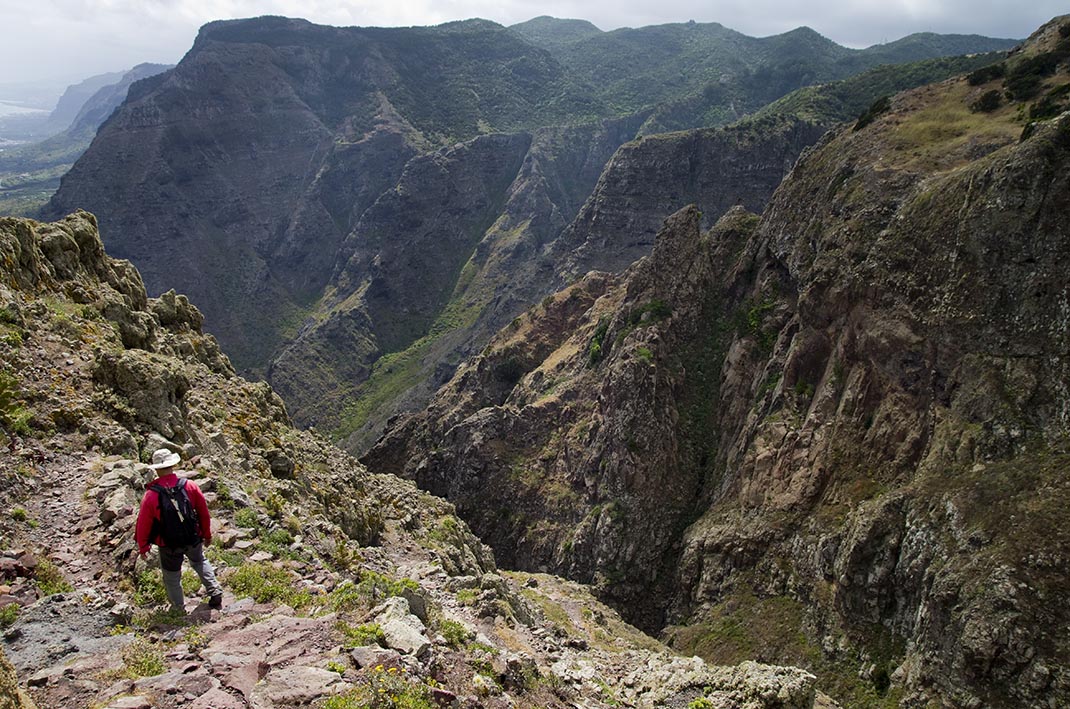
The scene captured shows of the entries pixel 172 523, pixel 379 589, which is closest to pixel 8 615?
pixel 172 523

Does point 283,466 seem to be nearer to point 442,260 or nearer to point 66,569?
point 66,569

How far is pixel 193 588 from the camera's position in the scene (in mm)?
11266

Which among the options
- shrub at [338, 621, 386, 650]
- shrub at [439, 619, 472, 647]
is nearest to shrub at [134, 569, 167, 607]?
shrub at [338, 621, 386, 650]

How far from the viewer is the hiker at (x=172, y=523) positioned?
10234 mm

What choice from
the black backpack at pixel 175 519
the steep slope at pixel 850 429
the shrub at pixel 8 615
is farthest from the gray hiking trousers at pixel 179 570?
the steep slope at pixel 850 429

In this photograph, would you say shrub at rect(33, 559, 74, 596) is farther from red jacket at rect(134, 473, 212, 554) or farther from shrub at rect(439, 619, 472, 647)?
shrub at rect(439, 619, 472, 647)

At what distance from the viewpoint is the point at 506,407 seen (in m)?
61.6

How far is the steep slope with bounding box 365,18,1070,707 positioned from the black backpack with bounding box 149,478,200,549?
26.5 metres

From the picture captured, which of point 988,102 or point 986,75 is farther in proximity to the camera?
point 986,75

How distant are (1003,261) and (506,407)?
41.1 m

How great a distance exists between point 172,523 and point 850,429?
3381cm

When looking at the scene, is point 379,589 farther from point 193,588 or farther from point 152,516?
point 152,516

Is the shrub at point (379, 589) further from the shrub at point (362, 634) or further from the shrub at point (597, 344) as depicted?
the shrub at point (597, 344)

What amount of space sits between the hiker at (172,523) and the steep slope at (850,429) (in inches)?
1036
